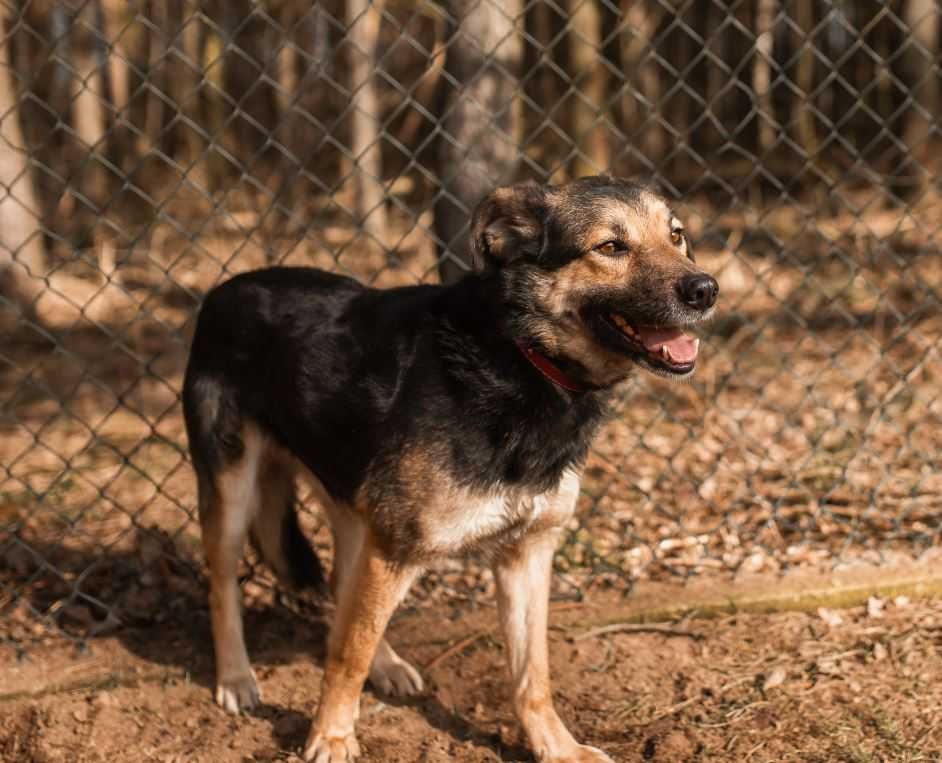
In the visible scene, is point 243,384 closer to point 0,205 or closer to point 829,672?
point 829,672

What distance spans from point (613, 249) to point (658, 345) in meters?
0.29

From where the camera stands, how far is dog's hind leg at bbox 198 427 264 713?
355 cm

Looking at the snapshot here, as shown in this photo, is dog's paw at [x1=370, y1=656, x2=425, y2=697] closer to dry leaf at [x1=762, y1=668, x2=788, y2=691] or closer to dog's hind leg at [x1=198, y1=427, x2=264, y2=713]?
dog's hind leg at [x1=198, y1=427, x2=264, y2=713]

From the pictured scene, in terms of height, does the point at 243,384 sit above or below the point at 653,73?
below

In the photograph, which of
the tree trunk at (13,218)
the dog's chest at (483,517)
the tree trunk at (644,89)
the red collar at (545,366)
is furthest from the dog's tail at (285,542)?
the tree trunk at (644,89)

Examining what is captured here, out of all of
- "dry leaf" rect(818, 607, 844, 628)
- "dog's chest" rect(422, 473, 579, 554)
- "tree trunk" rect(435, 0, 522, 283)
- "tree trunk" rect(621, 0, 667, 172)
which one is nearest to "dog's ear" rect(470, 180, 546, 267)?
"dog's chest" rect(422, 473, 579, 554)

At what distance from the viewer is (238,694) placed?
3611 millimetres

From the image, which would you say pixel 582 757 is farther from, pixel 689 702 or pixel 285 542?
pixel 285 542

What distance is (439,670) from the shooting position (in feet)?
12.5

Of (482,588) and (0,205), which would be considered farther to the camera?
(0,205)

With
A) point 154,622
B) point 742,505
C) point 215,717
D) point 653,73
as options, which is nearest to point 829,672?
point 742,505

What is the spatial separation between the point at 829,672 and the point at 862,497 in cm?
136

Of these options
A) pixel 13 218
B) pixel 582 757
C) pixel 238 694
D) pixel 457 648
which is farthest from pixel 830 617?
pixel 13 218

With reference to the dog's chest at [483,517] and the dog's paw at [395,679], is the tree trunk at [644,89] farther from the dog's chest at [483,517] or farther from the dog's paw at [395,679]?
the dog's chest at [483,517]
